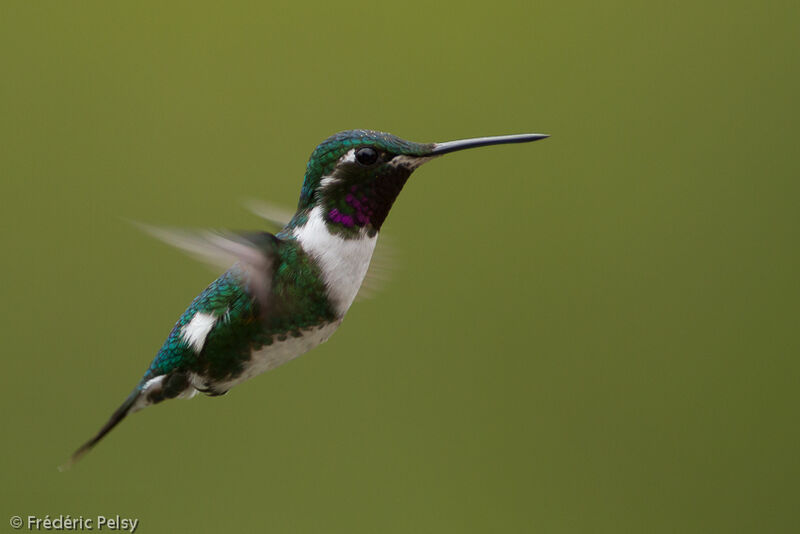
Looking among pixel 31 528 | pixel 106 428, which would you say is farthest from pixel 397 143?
pixel 31 528

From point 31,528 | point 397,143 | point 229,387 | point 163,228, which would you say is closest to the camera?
point 163,228

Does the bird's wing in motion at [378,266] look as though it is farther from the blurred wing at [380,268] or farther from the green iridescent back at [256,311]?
the green iridescent back at [256,311]

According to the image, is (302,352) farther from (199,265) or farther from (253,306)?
(199,265)

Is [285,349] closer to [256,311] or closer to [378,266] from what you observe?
[256,311]

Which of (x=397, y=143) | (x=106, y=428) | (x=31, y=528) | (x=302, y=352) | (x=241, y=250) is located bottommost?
(x=31, y=528)

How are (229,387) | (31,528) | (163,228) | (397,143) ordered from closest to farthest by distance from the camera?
(163,228), (397,143), (229,387), (31,528)

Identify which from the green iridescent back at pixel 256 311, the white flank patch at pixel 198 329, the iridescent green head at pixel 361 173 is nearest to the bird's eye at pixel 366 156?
the iridescent green head at pixel 361 173
